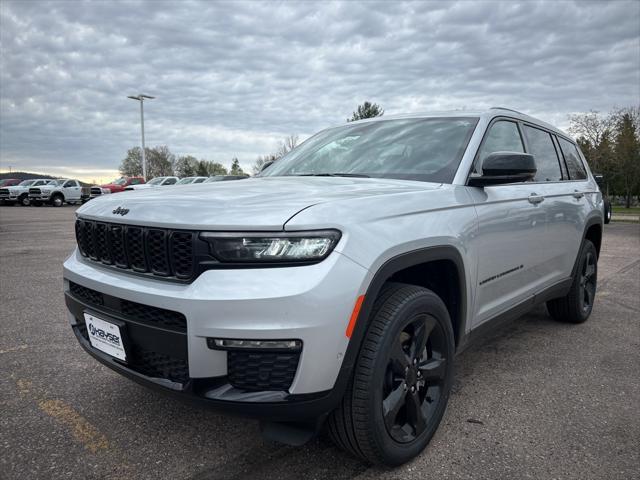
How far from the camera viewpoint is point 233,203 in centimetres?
198

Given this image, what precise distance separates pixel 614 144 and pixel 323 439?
150ft

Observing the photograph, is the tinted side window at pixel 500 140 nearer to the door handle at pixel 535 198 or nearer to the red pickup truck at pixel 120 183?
the door handle at pixel 535 198

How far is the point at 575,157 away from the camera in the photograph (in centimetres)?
463

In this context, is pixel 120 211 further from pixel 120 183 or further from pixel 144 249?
pixel 120 183

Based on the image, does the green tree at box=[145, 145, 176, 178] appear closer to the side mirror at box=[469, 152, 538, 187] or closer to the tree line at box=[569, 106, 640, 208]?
the tree line at box=[569, 106, 640, 208]

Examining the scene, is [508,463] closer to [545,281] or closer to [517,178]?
[517,178]

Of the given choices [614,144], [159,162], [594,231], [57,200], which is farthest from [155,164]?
[594,231]

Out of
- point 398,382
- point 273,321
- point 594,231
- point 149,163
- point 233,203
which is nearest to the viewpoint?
point 273,321

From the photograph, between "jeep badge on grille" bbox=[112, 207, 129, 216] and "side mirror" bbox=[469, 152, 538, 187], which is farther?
"side mirror" bbox=[469, 152, 538, 187]

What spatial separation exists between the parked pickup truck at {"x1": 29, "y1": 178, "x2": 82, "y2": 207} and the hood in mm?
32576

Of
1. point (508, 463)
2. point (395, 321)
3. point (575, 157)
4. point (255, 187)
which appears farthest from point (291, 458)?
point (575, 157)

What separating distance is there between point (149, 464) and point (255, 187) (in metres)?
1.40

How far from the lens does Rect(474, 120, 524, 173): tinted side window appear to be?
2938mm

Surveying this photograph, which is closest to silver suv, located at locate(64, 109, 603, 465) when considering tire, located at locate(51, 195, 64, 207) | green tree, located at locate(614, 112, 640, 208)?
tire, located at locate(51, 195, 64, 207)
